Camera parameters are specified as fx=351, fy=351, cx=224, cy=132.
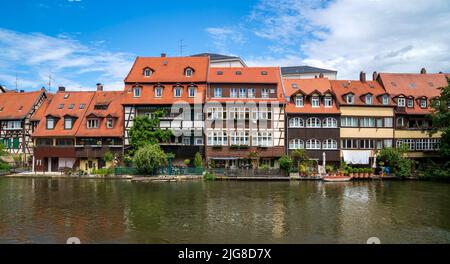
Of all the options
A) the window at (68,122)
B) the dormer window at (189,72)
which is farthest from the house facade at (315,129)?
the window at (68,122)

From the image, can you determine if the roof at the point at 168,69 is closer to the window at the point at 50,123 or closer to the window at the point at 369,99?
the window at the point at 50,123

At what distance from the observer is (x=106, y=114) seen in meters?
41.7

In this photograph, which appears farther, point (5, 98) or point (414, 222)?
point (5, 98)

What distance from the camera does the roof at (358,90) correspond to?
4044cm

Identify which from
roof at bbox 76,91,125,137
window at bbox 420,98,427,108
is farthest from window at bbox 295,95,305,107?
roof at bbox 76,91,125,137

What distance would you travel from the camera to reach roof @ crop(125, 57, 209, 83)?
41500 mm

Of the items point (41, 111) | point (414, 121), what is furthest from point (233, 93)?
point (41, 111)

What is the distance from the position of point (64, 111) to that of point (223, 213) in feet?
→ 105

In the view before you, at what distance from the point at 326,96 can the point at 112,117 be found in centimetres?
2494

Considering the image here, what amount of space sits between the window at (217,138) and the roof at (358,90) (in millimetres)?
13814

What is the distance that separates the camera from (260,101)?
39.7 meters

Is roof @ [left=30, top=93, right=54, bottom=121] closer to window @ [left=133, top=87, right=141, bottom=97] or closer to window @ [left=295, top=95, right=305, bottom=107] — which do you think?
window @ [left=133, top=87, right=141, bottom=97]
